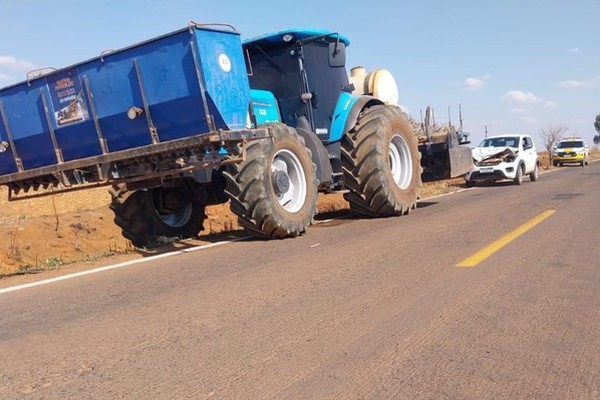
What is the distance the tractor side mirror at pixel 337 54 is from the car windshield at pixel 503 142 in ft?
38.5

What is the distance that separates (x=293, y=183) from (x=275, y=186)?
0.73 metres

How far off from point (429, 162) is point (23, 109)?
8435mm

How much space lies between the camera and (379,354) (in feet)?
11.1

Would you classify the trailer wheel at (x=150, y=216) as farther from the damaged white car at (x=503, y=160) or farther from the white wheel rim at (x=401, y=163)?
the damaged white car at (x=503, y=160)

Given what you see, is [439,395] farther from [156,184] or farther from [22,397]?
[156,184]

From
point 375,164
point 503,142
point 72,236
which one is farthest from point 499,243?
point 503,142

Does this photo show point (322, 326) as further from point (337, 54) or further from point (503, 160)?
point (503, 160)

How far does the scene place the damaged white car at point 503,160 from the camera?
18797 mm

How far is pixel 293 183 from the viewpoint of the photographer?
828cm

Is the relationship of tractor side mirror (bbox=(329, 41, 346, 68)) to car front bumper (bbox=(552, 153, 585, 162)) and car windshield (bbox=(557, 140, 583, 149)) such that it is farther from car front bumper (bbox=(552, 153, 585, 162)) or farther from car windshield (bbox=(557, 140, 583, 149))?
car windshield (bbox=(557, 140, 583, 149))

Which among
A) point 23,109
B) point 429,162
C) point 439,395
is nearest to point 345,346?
point 439,395

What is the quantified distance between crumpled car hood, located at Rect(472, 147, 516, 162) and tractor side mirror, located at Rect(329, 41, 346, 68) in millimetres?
10629

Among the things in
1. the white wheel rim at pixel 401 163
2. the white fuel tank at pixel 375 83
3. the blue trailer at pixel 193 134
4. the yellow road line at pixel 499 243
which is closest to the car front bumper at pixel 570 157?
the white fuel tank at pixel 375 83

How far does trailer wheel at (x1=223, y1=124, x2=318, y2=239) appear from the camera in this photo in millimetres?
7215
